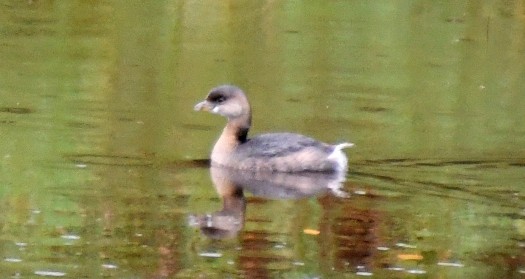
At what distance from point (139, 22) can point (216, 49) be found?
246cm

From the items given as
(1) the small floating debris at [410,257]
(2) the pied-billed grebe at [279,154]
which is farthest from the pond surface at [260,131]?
(2) the pied-billed grebe at [279,154]

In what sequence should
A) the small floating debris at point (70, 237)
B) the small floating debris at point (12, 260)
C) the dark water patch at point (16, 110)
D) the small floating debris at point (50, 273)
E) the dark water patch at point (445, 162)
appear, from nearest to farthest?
the small floating debris at point (50, 273)
the small floating debris at point (12, 260)
the small floating debris at point (70, 237)
the dark water patch at point (445, 162)
the dark water patch at point (16, 110)

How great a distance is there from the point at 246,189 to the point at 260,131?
3029 millimetres

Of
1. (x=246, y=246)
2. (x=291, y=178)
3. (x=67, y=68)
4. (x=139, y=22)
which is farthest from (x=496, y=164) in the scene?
(x=139, y=22)

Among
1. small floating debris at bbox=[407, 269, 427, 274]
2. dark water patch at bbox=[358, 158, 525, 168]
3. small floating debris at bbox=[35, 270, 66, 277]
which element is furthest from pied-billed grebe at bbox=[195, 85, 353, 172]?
small floating debris at bbox=[35, 270, 66, 277]

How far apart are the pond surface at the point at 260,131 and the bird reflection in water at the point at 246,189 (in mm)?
37

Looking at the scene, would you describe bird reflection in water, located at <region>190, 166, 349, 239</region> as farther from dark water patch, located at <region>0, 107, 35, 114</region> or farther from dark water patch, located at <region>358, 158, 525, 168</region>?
dark water patch, located at <region>0, 107, 35, 114</region>

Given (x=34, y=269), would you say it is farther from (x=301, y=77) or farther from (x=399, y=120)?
(x=301, y=77)

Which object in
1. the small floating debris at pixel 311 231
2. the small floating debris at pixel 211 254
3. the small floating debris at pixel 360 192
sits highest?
the small floating debris at pixel 211 254

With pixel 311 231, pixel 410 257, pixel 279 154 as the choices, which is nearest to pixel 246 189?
pixel 279 154

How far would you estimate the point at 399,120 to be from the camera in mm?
15117

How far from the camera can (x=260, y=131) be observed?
14.6 meters

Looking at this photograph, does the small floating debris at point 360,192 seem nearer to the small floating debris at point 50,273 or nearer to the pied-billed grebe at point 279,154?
A: the pied-billed grebe at point 279,154

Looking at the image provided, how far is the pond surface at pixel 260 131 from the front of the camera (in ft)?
31.0
